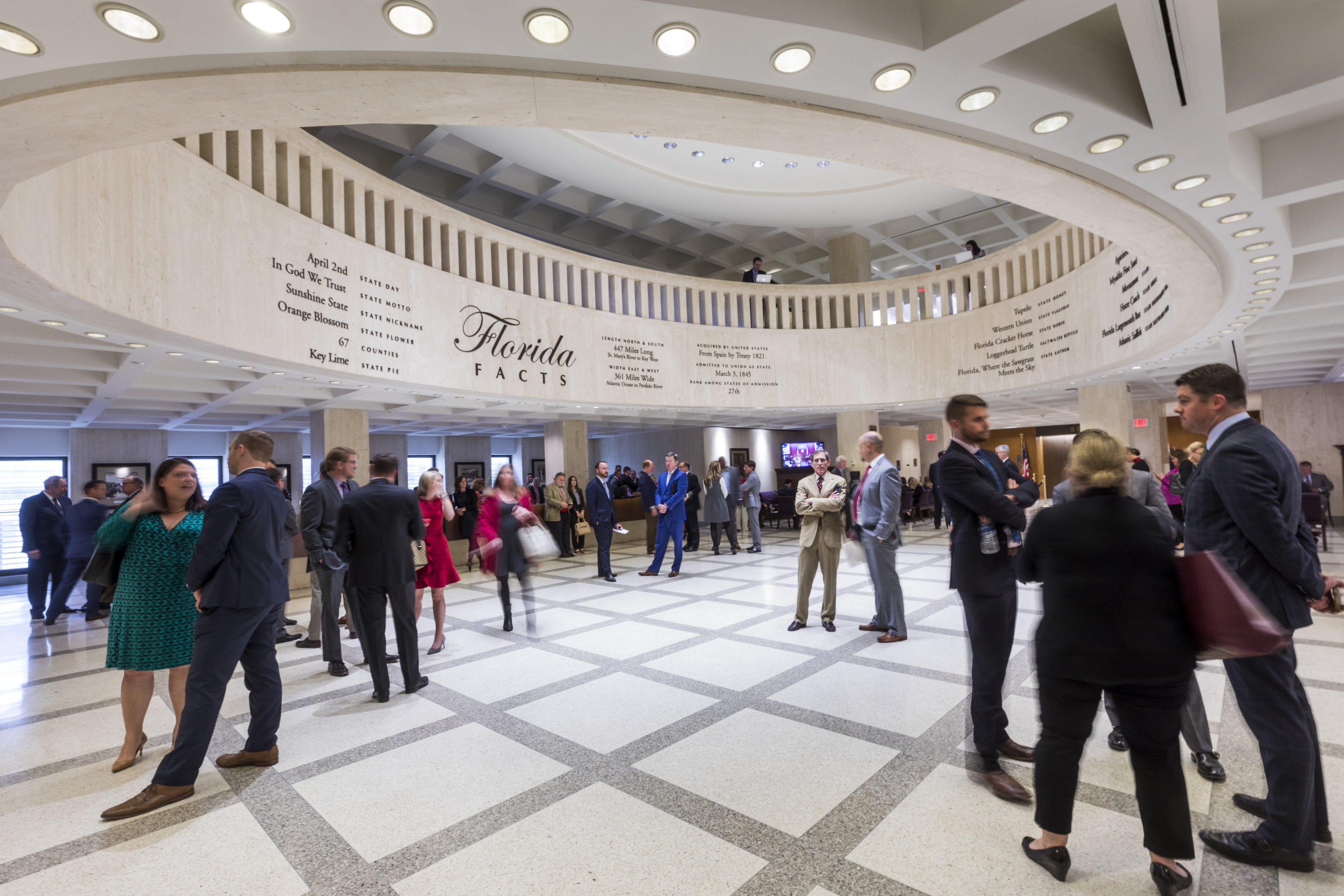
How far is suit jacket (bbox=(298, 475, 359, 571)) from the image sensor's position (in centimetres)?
→ 439

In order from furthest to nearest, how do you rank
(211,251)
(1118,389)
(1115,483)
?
(1118,389)
(211,251)
(1115,483)

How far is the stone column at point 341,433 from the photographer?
8.84 meters

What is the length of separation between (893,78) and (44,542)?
946 centimetres

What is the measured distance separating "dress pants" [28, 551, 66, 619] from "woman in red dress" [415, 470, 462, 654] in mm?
4893

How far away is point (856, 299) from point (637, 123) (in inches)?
403

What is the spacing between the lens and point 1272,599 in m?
2.03

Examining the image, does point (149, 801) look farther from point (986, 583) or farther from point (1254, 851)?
point (1254, 851)

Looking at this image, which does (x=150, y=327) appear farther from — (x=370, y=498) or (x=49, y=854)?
(x=49, y=854)

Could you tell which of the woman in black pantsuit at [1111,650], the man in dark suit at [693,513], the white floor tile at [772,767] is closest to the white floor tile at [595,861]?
the white floor tile at [772,767]

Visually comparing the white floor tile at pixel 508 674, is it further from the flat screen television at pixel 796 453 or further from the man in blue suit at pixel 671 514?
the flat screen television at pixel 796 453

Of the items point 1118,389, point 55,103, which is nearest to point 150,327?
point 55,103

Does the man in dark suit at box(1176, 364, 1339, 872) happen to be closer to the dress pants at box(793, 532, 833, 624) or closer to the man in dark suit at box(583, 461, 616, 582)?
the dress pants at box(793, 532, 833, 624)

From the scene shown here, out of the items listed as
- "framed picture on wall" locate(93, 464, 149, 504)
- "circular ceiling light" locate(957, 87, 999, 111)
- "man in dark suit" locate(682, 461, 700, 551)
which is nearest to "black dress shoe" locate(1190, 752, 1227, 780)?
"circular ceiling light" locate(957, 87, 999, 111)

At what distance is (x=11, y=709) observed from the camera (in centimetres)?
384
